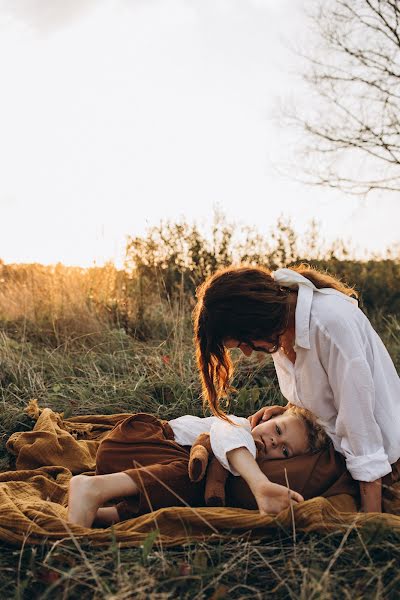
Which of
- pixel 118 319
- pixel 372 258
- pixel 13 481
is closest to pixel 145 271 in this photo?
pixel 118 319

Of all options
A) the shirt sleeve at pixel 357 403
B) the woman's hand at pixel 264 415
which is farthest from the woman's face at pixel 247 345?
the woman's hand at pixel 264 415

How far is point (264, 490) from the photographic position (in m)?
2.33

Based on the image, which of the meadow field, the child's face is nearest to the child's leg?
the meadow field

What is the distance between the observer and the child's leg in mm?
2400

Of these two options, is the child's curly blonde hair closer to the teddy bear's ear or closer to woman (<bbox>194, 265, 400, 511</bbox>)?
woman (<bbox>194, 265, 400, 511</bbox>)

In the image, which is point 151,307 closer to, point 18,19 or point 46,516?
point 18,19

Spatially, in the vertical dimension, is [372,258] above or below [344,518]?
above

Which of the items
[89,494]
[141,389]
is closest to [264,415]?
[89,494]

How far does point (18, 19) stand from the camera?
18.8ft

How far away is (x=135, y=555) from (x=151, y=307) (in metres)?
3.96

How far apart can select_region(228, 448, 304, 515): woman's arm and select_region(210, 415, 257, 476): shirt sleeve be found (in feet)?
0.21

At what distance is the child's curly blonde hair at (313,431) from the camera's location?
2.70 m

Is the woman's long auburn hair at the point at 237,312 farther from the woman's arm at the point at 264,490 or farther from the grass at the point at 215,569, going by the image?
the grass at the point at 215,569

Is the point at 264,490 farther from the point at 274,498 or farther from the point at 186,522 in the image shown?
the point at 186,522
